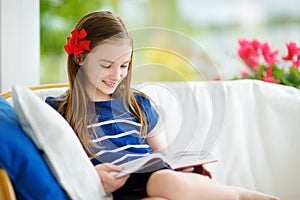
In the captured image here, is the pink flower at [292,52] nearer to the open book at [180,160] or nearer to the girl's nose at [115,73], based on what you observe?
the open book at [180,160]

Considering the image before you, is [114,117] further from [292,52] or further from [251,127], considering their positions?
[292,52]

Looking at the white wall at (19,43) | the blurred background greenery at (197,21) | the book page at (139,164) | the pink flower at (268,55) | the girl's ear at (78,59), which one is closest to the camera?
the book page at (139,164)

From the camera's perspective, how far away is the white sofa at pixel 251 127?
1954 mm

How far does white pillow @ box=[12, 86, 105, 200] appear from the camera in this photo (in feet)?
4.21

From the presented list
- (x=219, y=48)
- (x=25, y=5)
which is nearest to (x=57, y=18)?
(x=25, y=5)

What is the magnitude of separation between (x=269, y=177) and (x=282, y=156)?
0.32 feet

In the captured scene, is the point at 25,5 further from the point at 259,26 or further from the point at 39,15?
the point at 259,26

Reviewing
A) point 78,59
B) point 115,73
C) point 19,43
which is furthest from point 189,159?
point 19,43

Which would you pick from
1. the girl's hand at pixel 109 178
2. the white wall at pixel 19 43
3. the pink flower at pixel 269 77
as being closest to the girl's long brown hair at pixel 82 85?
the girl's hand at pixel 109 178

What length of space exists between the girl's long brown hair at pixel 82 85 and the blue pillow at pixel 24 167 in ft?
0.90

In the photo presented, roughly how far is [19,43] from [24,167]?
43.5 inches

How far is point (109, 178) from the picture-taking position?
1.37 meters

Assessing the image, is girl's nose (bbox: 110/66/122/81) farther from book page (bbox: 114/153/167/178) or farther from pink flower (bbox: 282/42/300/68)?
pink flower (bbox: 282/42/300/68)

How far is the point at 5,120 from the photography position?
129 cm
